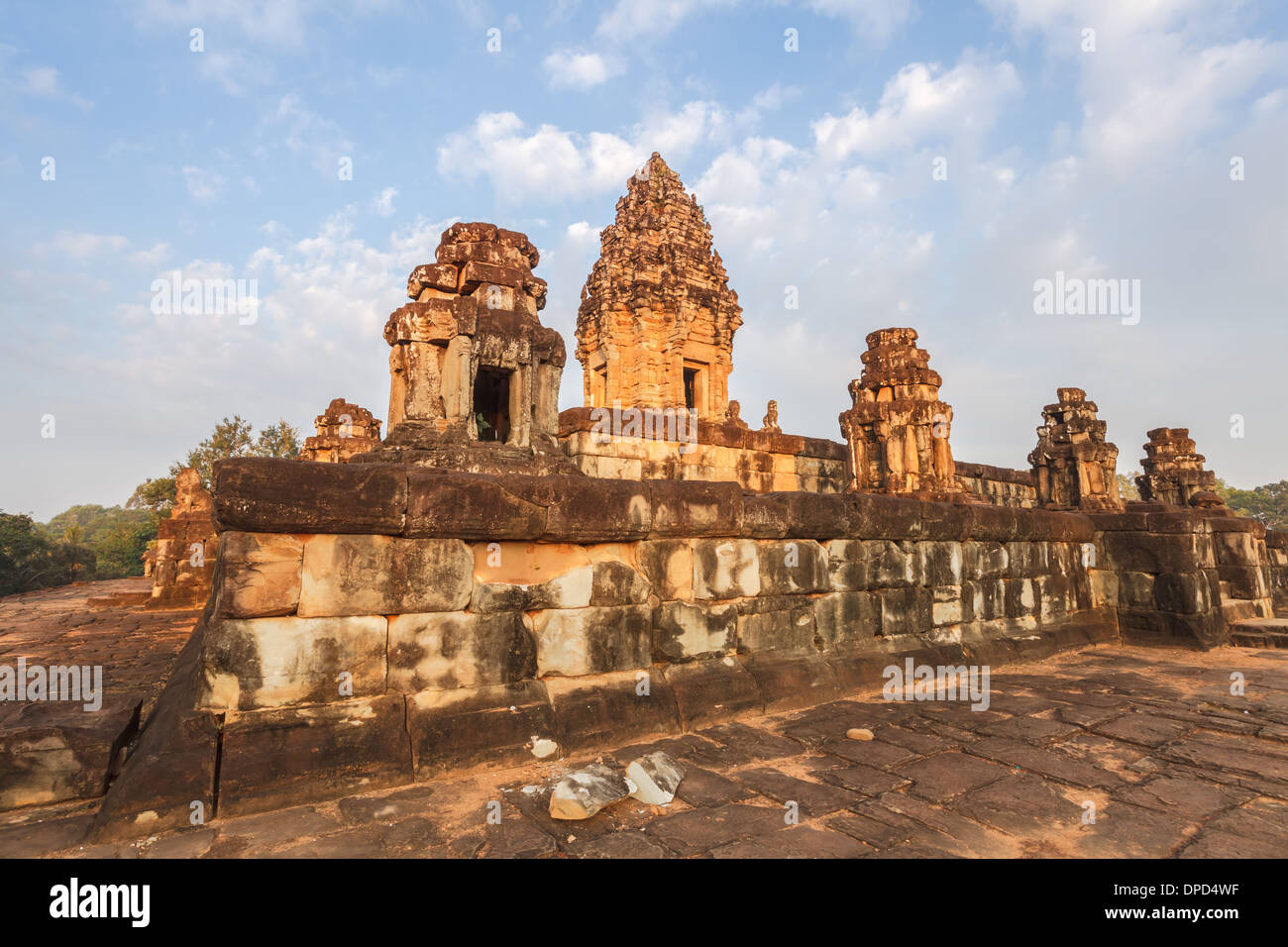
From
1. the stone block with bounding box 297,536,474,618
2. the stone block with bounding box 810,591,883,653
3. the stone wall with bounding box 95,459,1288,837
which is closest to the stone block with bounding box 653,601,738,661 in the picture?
the stone wall with bounding box 95,459,1288,837

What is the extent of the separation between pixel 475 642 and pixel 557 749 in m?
0.73

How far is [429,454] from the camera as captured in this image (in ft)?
17.3

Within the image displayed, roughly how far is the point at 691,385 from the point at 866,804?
1531 cm

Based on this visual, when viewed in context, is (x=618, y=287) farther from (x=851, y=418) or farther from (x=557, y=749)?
(x=557, y=749)

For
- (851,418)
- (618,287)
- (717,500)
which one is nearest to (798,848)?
(717,500)

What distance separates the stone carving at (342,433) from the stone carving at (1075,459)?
1654 centimetres

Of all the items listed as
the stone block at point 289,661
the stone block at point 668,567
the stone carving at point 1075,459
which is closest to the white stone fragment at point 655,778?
the stone block at point 668,567

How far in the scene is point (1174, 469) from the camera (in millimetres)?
20641

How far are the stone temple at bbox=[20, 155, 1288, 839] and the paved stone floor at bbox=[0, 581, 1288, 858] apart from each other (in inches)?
9.3

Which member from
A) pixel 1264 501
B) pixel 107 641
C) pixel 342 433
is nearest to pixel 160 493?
pixel 342 433

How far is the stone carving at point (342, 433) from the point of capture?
53.5 feet

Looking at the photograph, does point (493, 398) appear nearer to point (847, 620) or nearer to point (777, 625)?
point (777, 625)

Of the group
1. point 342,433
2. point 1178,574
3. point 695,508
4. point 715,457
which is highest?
point 342,433
